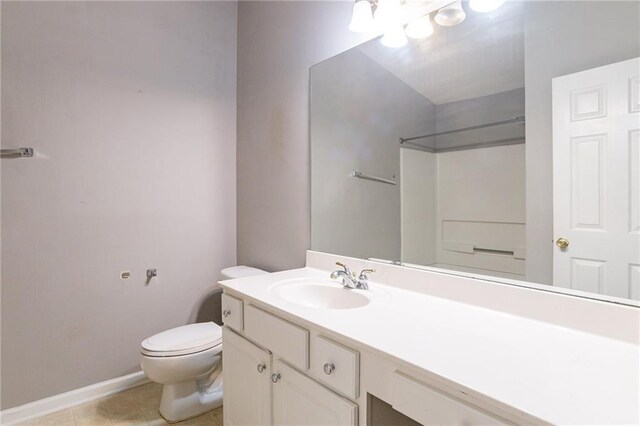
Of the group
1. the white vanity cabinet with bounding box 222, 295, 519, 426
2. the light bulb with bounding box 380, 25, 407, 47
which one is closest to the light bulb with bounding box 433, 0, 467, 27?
the light bulb with bounding box 380, 25, 407, 47

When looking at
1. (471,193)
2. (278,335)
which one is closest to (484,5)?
(471,193)

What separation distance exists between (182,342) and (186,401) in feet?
1.09

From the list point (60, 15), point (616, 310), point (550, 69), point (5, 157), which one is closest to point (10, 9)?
point (60, 15)

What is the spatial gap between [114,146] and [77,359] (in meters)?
1.22

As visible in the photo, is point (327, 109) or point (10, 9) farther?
point (327, 109)

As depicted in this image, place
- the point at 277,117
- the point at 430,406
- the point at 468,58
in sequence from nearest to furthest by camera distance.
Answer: the point at 430,406, the point at 468,58, the point at 277,117

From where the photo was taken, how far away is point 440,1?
1250mm

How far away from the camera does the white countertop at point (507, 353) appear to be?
0.56 meters

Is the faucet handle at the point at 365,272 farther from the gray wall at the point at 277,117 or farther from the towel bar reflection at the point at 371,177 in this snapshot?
the gray wall at the point at 277,117

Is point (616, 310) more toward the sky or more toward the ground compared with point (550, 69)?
more toward the ground

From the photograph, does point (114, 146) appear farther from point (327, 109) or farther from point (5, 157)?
point (327, 109)

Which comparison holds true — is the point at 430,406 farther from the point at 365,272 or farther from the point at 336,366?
the point at 365,272

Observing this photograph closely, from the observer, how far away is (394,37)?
1.43 meters

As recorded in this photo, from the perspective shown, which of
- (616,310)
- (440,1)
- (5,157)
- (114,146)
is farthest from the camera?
(114,146)
